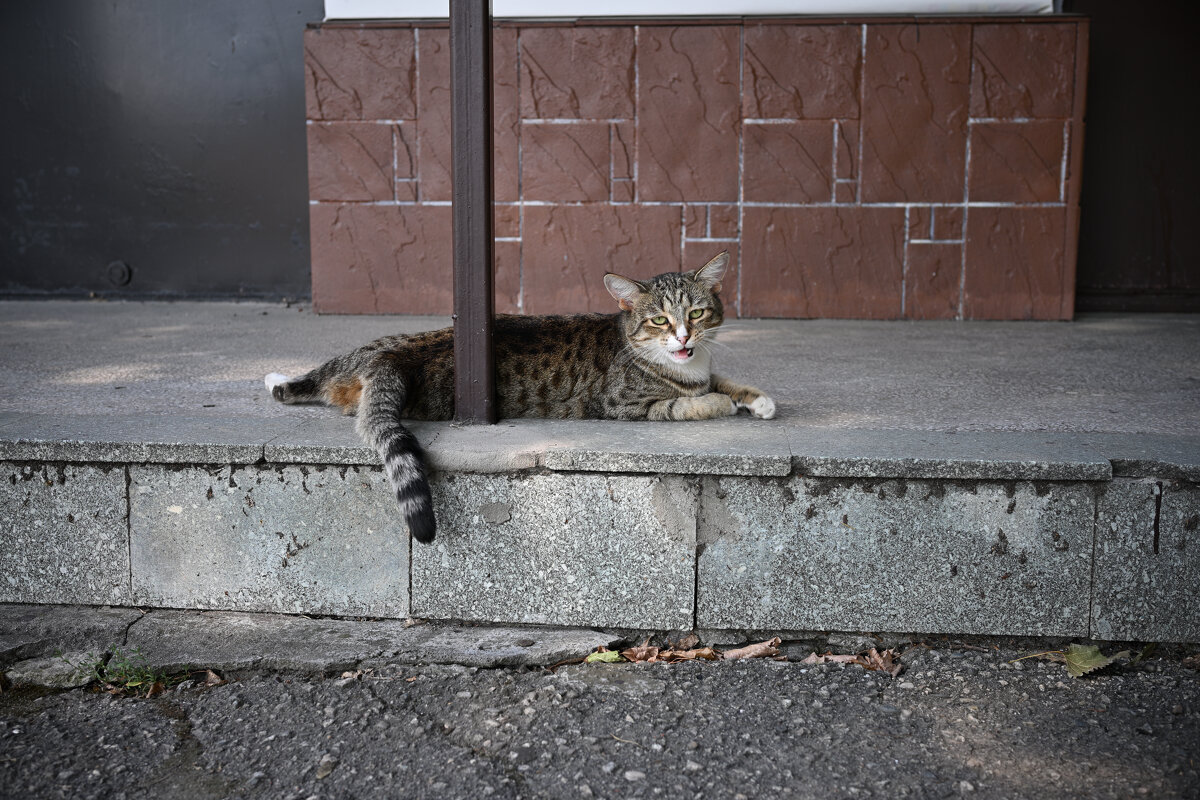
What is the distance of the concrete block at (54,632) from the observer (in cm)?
310

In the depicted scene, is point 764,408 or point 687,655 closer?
point 687,655

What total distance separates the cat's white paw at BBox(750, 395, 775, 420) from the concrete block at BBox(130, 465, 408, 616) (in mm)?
1378

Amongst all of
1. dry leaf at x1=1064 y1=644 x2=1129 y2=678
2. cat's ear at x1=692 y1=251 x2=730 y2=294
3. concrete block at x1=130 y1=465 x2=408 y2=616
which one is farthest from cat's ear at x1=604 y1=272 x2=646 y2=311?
dry leaf at x1=1064 y1=644 x2=1129 y2=678

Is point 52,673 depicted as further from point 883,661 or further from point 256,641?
point 883,661

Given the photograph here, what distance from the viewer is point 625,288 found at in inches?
147

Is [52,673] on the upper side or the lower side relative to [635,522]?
lower

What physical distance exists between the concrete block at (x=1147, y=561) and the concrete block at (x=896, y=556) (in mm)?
60

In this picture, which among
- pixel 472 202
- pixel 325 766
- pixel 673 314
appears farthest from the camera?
pixel 673 314

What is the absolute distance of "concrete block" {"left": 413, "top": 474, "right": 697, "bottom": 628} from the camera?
314cm

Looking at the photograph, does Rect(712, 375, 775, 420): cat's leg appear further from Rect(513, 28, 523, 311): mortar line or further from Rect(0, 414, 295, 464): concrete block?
Rect(513, 28, 523, 311): mortar line

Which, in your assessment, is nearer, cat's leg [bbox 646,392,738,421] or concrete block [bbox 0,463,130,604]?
concrete block [bbox 0,463,130,604]

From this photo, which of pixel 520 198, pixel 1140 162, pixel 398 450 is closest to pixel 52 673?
pixel 398 450

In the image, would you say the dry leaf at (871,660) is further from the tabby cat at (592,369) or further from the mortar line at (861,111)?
the mortar line at (861,111)

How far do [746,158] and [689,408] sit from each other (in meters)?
3.54
